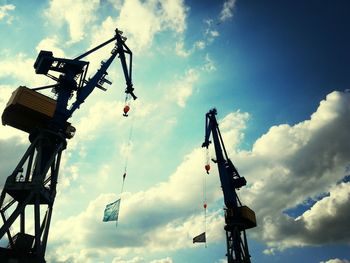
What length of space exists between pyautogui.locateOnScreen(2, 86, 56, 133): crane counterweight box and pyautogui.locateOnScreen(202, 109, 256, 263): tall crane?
35939mm

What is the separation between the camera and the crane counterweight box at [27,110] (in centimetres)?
3953

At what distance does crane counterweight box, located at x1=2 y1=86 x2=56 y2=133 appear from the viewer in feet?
130

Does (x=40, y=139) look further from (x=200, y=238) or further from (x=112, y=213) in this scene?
(x=200, y=238)

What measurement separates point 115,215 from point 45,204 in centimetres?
962

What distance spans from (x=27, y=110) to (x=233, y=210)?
41.7m

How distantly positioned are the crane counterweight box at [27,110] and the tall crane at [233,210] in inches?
1415

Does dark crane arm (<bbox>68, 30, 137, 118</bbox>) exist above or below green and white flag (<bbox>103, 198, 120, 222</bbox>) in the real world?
above

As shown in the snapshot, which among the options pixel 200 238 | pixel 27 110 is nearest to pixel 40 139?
pixel 27 110

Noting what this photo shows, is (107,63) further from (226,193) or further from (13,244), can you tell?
(226,193)

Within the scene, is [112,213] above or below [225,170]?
below

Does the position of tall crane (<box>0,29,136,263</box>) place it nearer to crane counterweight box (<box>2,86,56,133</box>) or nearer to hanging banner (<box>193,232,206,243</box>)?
crane counterweight box (<box>2,86,56,133</box>)

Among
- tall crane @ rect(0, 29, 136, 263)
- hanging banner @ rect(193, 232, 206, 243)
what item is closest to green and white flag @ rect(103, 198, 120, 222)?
tall crane @ rect(0, 29, 136, 263)

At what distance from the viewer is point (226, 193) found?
217 ft

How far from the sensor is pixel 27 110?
3984 cm
